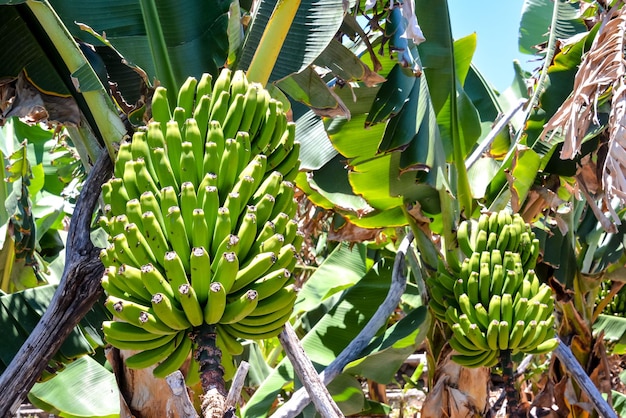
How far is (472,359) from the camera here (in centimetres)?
270

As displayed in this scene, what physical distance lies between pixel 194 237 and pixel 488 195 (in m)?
2.43

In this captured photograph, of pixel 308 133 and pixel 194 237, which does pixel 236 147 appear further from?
pixel 308 133

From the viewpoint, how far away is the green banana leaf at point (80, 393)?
2.66 metres

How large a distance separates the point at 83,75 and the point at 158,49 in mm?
281

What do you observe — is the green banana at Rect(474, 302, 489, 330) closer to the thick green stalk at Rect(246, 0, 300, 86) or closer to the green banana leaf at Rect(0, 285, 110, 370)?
the thick green stalk at Rect(246, 0, 300, 86)

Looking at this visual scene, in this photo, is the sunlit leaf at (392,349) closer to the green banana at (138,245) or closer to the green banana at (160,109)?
the green banana at (160,109)

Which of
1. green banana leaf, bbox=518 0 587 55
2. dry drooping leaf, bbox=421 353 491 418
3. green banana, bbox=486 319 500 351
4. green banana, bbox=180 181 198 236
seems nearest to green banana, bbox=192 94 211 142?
green banana, bbox=180 181 198 236

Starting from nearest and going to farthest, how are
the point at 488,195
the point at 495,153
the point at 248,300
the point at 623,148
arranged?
the point at 248,300 → the point at 623,148 → the point at 488,195 → the point at 495,153

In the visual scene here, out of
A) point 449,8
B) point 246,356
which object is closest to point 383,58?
point 449,8

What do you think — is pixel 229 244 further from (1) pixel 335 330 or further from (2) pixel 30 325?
(1) pixel 335 330

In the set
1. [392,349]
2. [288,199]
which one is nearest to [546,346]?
[392,349]

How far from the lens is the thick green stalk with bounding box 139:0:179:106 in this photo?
6.63ft

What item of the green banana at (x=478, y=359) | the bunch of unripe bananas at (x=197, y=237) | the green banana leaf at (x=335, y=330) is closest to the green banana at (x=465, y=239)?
the green banana at (x=478, y=359)

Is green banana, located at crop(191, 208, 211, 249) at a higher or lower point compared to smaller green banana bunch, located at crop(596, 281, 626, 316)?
higher
